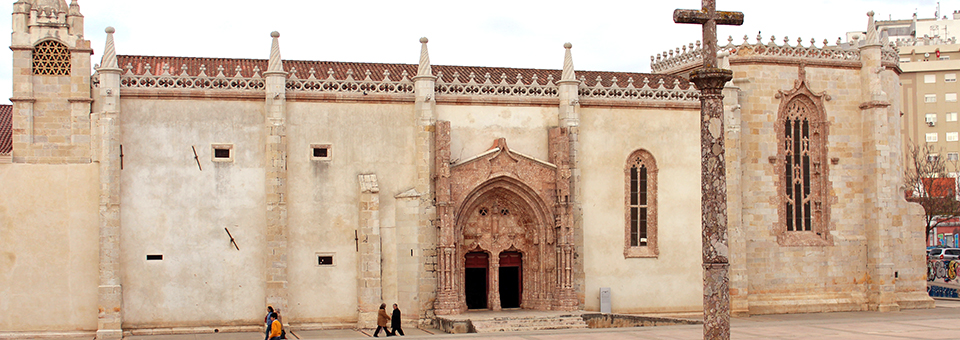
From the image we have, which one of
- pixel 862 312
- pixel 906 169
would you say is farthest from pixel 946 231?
pixel 862 312

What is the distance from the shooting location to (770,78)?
33.2 metres

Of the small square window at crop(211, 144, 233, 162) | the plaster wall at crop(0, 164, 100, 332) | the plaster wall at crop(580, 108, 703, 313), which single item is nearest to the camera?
the plaster wall at crop(0, 164, 100, 332)

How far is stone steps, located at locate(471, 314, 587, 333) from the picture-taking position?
90.4 feet

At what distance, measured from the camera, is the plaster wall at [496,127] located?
98.7ft

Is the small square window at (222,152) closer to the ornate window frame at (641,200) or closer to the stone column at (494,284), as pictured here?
the stone column at (494,284)

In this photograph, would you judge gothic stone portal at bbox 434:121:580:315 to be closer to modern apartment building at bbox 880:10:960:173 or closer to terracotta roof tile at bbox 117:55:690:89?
terracotta roof tile at bbox 117:55:690:89

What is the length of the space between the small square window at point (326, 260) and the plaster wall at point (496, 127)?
4.63 meters

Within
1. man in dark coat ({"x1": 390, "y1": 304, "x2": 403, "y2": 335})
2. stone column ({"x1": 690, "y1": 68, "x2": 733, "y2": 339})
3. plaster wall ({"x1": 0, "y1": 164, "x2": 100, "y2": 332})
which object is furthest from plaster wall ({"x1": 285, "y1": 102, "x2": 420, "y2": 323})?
stone column ({"x1": 690, "y1": 68, "x2": 733, "y2": 339})

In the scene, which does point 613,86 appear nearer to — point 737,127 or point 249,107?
point 737,127

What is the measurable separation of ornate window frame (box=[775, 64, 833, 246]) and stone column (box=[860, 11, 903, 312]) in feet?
4.83

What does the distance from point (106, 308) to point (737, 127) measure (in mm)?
19664

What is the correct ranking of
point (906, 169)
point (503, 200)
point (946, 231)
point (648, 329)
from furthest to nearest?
1. point (946, 231)
2. point (906, 169)
3. point (503, 200)
4. point (648, 329)

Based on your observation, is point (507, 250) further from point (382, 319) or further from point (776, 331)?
point (776, 331)

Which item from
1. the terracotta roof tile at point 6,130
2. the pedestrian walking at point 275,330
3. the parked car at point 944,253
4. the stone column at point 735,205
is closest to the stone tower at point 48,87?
the terracotta roof tile at point 6,130
